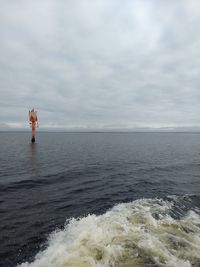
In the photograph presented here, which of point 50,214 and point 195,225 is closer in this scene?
point 195,225

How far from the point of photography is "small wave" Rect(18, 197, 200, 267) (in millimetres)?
11898

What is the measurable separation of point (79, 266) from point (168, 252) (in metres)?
4.87

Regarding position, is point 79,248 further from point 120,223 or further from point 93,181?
point 93,181

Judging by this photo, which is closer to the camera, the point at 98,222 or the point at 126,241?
the point at 126,241

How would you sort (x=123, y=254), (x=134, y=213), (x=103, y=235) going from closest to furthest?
(x=123, y=254), (x=103, y=235), (x=134, y=213)

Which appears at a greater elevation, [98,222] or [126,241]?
[126,241]

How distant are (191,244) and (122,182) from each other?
1725 cm

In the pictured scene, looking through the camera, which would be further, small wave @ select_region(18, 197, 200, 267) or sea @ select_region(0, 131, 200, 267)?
sea @ select_region(0, 131, 200, 267)

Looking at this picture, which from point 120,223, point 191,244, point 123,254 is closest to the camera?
point 123,254

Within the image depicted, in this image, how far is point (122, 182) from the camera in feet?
101

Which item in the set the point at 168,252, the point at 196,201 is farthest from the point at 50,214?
the point at 196,201

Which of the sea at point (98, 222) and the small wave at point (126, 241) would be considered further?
the sea at point (98, 222)

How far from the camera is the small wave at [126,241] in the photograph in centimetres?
1190

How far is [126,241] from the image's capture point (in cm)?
1383
